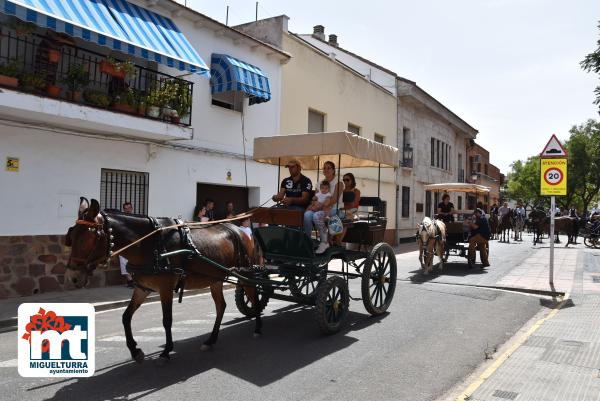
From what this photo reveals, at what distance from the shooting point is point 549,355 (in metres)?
5.61

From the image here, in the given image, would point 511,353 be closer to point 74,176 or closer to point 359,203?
point 359,203

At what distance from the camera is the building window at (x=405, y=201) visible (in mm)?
24567

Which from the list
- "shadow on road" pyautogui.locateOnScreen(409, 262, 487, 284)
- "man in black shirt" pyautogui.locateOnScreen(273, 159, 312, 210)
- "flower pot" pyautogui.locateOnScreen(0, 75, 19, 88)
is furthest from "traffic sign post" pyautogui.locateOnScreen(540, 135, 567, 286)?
"flower pot" pyautogui.locateOnScreen(0, 75, 19, 88)

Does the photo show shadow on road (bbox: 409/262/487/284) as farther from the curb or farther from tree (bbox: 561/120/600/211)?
tree (bbox: 561/120/600/211)

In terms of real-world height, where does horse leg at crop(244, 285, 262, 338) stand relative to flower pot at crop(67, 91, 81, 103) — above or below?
below

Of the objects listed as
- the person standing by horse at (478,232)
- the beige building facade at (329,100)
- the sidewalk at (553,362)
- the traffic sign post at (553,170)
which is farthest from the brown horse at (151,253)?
the beige building facade at (329,100)

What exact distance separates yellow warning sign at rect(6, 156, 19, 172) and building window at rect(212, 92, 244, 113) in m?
5.74

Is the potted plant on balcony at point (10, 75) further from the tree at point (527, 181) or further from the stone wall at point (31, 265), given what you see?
the tree at point (527, 181)

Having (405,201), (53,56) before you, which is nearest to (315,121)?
(405,201)

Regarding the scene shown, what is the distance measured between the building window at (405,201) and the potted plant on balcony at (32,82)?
1877 cm

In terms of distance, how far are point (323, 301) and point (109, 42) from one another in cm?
676

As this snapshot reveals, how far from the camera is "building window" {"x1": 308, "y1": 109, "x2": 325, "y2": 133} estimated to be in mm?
17719

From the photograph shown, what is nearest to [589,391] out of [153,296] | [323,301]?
[323,301]

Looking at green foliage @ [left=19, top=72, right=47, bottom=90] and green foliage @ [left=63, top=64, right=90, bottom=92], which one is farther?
green foliage @ [left=63, top=64, right=90, bottom=92]
